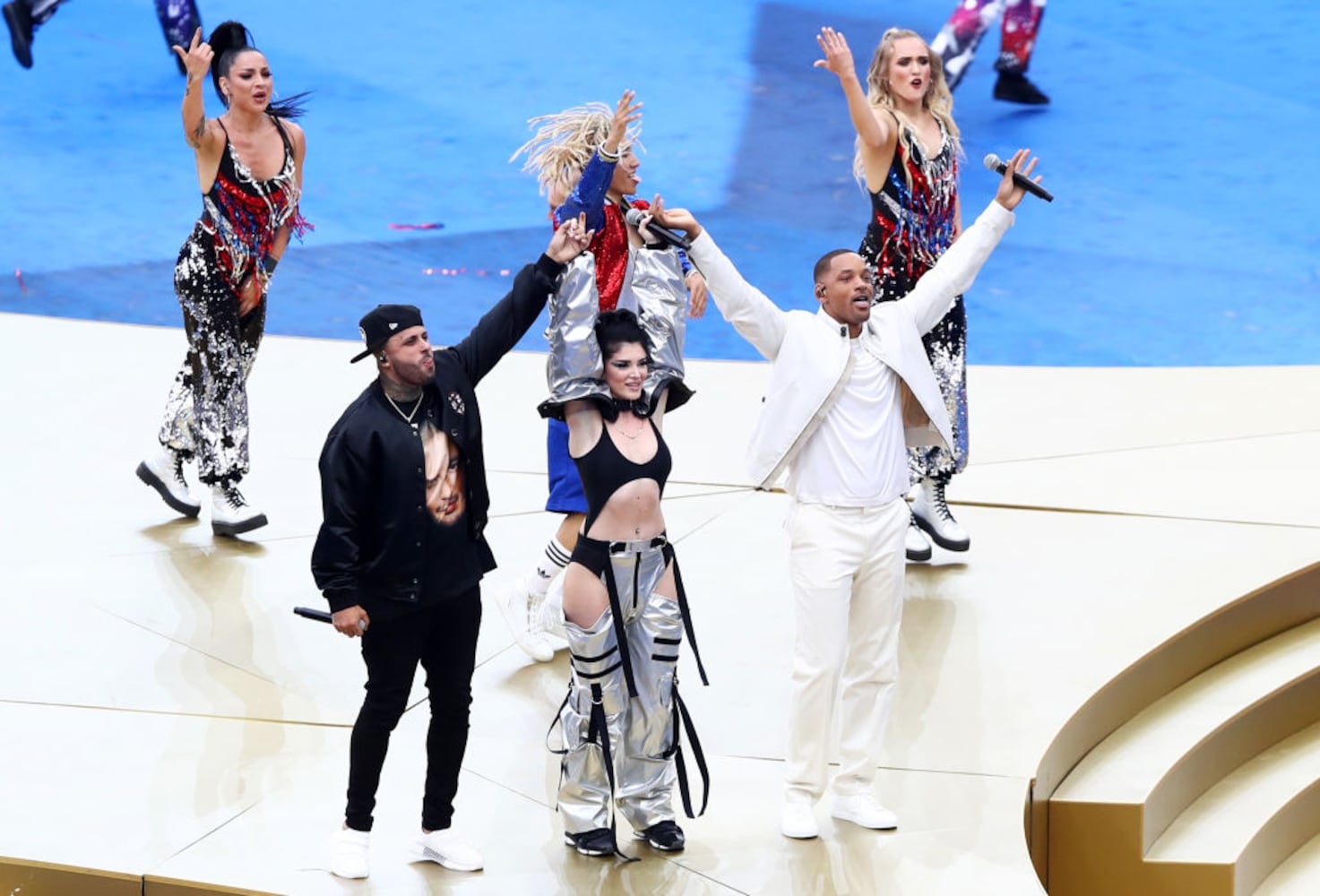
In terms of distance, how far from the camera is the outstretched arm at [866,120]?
15.3ft

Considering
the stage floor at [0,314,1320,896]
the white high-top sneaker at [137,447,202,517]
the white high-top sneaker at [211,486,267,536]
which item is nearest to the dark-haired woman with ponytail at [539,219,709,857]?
the stage floor at [0,314,1320,896]

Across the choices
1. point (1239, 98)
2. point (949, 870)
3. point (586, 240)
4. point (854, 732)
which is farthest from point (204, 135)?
point (1239, 98)

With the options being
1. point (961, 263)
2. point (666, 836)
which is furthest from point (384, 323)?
point (961, 263)

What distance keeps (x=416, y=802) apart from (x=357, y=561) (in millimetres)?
777

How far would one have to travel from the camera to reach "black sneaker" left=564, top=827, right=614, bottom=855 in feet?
12.3

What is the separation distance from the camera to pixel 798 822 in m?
3.82

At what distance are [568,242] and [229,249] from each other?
6.26ft

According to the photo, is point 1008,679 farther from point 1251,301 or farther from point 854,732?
point 1251,301

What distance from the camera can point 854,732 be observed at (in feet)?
12.7

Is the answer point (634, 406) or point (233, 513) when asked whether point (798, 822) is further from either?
point (233, 513)

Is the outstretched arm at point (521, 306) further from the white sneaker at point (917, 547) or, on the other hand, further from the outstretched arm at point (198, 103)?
the white sneaker at point (917, 547)

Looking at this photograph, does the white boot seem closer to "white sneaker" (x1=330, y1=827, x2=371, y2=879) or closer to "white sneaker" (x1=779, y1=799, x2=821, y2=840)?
"white sneaker" (x1=779, y1=799, x2=821, y2=840)

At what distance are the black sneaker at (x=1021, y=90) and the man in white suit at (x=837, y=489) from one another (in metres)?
7.10

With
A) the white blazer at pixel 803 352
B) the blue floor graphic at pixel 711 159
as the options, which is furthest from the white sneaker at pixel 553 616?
the blue floor graphic at pixel 711 159
